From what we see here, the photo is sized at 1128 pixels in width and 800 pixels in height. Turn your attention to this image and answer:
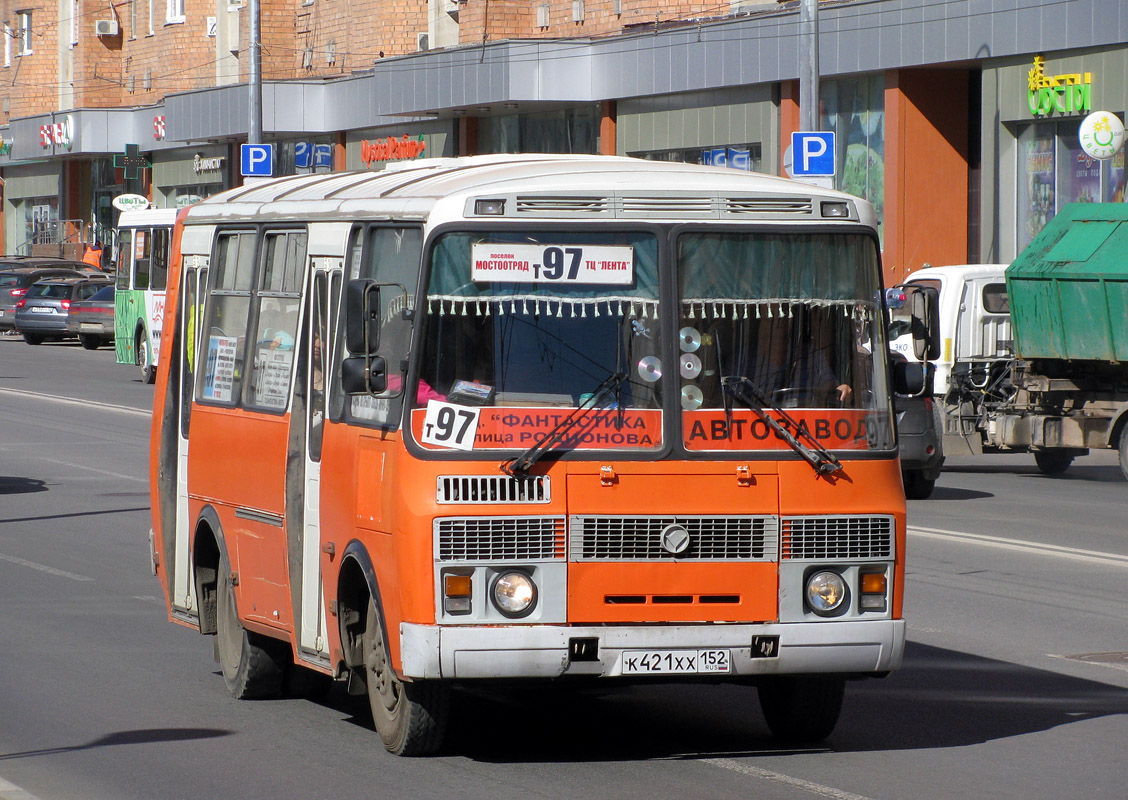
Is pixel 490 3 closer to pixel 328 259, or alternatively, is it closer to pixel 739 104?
pixel 739 104

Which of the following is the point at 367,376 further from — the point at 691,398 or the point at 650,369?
the point at 691,398

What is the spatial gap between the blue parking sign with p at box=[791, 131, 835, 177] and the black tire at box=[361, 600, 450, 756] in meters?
16.1

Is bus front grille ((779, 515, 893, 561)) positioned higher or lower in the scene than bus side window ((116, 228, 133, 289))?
lower

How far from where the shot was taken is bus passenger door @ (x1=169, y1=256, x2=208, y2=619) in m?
9.33

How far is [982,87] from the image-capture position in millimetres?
30016

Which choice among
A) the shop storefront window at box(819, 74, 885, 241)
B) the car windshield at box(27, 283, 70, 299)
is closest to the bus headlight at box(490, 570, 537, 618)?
the shop storefront window at box(819, 74, 885, 241)

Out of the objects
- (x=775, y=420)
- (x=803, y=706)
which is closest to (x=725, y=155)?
(x=803, y=706)

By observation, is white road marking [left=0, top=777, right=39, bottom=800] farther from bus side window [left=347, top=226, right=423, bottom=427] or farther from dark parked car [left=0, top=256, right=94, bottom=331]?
dark parked car [left=0, top=256, right=94, bottom=331]

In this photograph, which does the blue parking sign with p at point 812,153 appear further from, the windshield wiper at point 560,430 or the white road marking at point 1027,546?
the windshield wiper at point 560,430

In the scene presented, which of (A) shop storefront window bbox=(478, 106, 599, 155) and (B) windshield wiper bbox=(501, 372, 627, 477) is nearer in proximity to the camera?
(B) windshield wiper bbox=(501, 372, 627, 477)

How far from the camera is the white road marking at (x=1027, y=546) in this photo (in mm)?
13594

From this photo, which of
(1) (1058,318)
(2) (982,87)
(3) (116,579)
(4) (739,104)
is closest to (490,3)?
(4) (739,104)

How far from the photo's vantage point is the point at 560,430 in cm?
691

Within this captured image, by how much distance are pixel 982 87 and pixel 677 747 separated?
2398 cm
